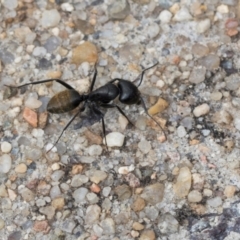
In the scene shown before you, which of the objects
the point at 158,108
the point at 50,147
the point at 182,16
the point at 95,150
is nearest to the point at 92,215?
the point at 95,150

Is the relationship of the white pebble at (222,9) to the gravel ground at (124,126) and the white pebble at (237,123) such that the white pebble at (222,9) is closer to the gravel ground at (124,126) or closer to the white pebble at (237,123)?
the gravel ground at (124,126)

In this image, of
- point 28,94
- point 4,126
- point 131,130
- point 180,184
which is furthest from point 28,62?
point 180,184

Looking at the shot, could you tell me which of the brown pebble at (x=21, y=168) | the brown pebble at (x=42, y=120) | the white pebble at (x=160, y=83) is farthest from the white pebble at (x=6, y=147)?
the white pebble at (x=160, y=83)

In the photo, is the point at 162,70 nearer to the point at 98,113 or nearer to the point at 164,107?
the point at 164,107

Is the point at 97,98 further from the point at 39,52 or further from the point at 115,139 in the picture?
the point at 39,52

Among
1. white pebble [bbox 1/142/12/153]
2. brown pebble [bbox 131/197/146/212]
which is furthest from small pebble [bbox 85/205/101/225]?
white pebble [bbox 1/142/12/153]

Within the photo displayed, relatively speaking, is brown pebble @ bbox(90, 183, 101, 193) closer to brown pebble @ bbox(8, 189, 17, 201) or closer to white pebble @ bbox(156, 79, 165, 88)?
brown pebble @ bbox(8, 189, 17, 201)
